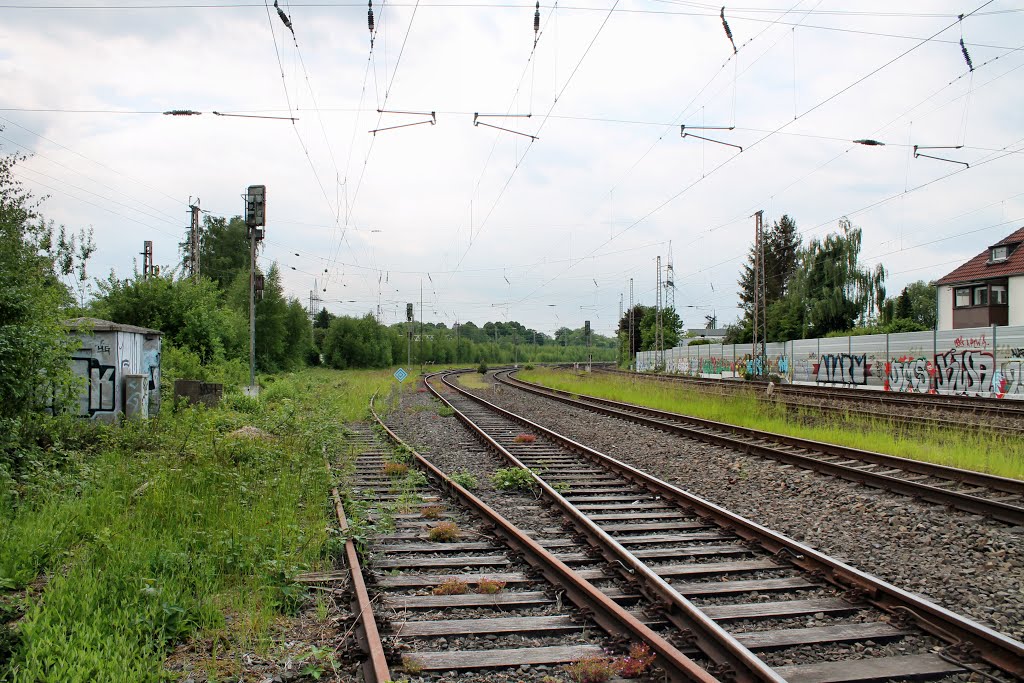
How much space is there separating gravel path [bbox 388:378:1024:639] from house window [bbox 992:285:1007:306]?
1557 inches

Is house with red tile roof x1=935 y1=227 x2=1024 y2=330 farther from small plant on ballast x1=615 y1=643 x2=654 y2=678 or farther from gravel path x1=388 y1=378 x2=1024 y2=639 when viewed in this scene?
small plant on ballast x1=615 y1=643 x2=654 y2=678

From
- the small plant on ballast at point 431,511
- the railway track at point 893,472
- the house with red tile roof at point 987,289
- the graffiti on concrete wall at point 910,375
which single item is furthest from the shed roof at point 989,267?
the small plant on ballast at point 431,511

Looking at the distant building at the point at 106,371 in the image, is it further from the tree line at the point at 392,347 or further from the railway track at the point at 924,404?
the tree line at the point at 392,347

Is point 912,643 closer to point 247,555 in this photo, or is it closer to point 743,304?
point 247,555

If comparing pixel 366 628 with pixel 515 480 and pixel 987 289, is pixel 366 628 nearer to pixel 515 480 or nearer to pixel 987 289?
pixel 515 480

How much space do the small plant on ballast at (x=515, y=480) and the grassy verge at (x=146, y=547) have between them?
2372mm

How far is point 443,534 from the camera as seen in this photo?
705cm

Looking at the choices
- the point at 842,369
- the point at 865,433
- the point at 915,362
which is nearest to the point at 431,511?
the point at 865,433

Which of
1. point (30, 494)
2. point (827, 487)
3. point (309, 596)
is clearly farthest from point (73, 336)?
point (827, 487)

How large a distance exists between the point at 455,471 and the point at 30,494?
218 inches

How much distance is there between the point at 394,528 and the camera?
7289 millimetres

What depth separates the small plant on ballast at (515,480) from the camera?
978 cm

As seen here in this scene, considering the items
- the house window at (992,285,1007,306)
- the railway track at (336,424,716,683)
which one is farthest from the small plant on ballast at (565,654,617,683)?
the house window at (992,285,1007,306)

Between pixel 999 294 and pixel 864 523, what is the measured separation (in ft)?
146
